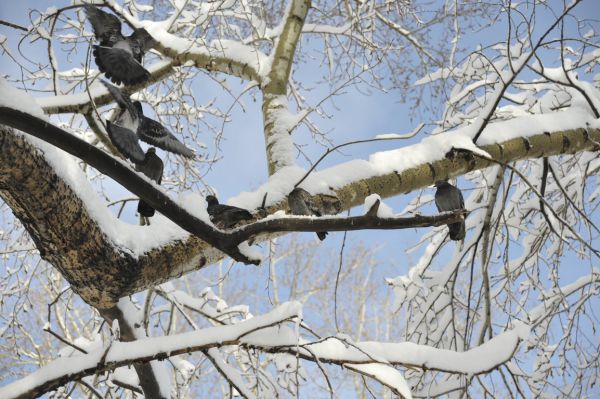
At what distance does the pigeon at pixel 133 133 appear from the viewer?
4.25ft

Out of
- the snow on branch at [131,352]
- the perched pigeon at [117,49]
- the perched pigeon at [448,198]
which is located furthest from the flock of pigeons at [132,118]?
the perched pigeon at [448,198]

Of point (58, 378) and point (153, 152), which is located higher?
point (153, 152)

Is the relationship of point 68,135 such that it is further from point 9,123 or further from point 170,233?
point 170,233

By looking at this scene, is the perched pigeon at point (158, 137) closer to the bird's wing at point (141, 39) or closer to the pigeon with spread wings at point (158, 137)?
the pigeon with spread wings at point (158, 137)

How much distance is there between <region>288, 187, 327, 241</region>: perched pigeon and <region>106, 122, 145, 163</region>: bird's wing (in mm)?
589

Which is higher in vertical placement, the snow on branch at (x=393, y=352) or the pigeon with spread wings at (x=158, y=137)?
the pigeon with spread wings at (x=158, y=137)

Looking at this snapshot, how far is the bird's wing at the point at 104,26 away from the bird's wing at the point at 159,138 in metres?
0.27

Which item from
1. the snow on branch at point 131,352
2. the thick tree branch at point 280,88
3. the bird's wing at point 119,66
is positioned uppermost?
the thick tree branch at point 280,88

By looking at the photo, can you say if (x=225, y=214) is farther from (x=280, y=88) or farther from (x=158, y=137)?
(x=280, y=88)

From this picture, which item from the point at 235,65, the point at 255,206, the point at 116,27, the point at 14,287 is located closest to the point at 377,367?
the point at 255,206

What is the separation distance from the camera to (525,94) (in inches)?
160

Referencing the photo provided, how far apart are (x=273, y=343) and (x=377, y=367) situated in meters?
0.28

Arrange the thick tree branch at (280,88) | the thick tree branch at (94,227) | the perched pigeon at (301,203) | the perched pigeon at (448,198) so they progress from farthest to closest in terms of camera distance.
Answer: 1. the thick tree branch at (280,88)
2. the perched pigeon at (448,198)
3. the perched pigeon at (301,203)
4. the thick tree branch at (94,227)

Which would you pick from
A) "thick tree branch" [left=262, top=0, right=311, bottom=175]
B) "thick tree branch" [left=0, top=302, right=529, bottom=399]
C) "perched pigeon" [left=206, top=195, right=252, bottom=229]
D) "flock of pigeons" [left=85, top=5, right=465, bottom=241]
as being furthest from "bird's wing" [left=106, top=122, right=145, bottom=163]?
"thick tree branch" [left=262, top=0, right=311, bottom=175]
